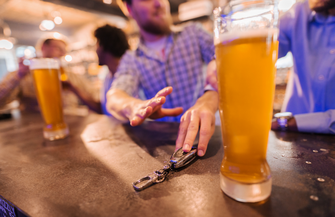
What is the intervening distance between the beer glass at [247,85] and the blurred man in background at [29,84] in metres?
2.29

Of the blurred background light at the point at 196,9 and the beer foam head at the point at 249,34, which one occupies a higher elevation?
the blurred background light at the point at 196,9

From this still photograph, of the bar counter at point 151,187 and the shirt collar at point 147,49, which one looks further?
the shirt collar at point 147,49

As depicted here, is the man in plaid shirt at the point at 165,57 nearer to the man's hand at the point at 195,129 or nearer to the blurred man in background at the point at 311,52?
the blurred man in background at the point at 311,52

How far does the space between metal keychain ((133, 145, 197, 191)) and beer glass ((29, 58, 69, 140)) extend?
73cm

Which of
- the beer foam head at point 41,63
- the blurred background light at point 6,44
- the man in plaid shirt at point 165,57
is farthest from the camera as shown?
the blurred background light at point 6,44

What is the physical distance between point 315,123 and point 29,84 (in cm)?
385

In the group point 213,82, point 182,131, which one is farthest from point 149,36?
point 182,131

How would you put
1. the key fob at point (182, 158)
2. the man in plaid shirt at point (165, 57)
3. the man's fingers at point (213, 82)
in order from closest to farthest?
1. the key fob at point (182, 158)
2. the man's fingers at point (213, 82)
3. the man in plaid shirt at point (165, 57)

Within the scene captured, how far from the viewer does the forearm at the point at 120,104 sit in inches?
38.9

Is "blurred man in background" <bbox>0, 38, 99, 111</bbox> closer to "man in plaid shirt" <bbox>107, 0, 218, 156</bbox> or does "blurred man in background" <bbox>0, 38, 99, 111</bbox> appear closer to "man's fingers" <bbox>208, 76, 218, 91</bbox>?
"man in plaid shirt" <bbox>107, 0, 218, 156</bbox>

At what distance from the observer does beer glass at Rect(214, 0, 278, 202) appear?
0.34 meters

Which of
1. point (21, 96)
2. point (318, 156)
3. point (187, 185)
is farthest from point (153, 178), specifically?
point (21, 96)

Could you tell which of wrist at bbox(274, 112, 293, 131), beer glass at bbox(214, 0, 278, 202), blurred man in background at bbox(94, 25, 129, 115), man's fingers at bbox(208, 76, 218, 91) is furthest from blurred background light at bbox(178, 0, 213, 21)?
beer glass at bbox(214, 0, 278, 202)

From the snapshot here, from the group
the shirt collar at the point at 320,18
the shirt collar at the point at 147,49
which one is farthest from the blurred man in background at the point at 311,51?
the shirt collar at the point at 147,49
